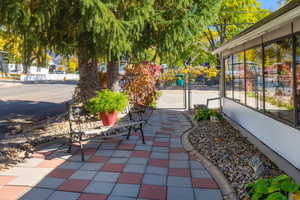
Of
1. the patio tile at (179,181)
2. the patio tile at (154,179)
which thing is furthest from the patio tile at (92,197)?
the patio tile at (179,181)

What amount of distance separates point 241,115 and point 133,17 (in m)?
3.71

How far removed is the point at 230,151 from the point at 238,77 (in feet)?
10.8

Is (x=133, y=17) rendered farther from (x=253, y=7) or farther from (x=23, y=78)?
(x=23, y=78)

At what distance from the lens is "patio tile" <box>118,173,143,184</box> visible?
11.2 ft

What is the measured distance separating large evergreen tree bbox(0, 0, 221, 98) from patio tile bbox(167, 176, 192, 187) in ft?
10.1

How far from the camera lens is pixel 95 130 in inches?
182

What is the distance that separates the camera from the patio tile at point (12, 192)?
2992 millimetres

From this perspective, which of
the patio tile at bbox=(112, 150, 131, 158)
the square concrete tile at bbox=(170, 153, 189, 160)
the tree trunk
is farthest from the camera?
the tree trunk

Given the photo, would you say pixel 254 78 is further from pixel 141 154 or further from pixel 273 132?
pixel 141 154

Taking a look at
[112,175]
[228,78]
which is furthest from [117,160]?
[228,78]

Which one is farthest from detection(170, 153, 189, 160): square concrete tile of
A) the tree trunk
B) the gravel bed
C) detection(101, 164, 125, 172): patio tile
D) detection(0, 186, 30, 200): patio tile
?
the tree trunk

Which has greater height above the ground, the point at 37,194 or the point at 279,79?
the point at 279,79

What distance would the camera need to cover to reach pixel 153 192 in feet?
10.2

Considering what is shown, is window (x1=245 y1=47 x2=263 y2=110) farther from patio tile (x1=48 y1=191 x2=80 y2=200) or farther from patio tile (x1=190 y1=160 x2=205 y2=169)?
patio tile (x1=48 y1=191 x2=80 y2=200)
